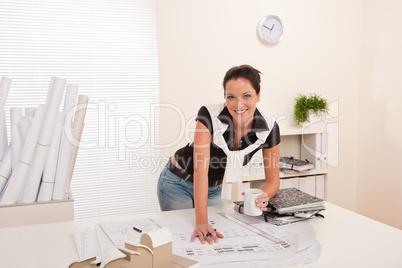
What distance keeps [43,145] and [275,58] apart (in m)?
2.46

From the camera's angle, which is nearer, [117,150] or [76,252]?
[76,252]

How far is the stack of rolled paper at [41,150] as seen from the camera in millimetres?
1580

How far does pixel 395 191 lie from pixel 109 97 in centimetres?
269

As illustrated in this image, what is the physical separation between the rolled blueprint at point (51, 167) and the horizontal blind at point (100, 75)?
1508mm

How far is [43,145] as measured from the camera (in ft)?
5.21

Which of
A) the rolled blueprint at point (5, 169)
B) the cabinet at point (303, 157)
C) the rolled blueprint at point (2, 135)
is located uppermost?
the rolled blueprint at point (2, 135)

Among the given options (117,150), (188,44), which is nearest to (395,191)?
(188,44)

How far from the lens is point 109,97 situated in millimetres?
3164

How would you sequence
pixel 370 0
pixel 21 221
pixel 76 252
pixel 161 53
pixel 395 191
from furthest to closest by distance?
pixel 370 0 → pixel 395 191 → pixel 161 53 → pixel 21 221 → pixel 76 252

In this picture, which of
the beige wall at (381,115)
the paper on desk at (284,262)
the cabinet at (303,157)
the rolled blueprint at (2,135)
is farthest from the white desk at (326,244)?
the beige wall at (381,115)

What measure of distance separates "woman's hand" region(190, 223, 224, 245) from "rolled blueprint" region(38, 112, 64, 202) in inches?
28.1

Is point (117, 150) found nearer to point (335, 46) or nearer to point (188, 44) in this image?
point (188, 44)

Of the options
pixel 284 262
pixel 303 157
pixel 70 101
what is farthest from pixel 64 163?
pixel 303 157

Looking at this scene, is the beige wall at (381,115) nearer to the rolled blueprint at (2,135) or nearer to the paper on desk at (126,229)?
the paper on desk at (126,229)
